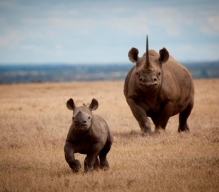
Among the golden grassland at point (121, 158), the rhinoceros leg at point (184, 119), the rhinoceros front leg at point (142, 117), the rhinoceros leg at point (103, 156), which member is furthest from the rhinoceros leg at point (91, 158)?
the rhinoceros leg at point (184, 119)

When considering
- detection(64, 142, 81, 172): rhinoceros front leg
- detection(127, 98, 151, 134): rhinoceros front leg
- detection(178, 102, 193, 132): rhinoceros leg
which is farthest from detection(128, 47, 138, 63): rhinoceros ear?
detection(64, 142, 81, 172): rhinoceros front leg

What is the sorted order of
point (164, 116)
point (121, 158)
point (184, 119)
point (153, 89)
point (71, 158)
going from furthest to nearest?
point (184, 119), point (164, 116), point (153, 89), point (121, 158), point (71, 158)

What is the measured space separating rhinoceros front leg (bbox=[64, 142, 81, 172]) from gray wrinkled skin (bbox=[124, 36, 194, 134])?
12.2 feet

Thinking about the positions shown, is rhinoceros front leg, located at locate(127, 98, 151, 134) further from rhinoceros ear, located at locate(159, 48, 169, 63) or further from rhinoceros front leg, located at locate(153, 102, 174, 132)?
rhinoceros ear, located at locate(159, 48, 169, 63)

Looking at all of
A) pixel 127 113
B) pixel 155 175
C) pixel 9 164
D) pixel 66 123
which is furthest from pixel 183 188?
pixel 127 113

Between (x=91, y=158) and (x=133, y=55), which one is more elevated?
(x=133, y=55)

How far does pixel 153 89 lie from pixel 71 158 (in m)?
3.98

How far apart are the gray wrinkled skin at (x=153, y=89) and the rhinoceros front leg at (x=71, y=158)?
147 inches

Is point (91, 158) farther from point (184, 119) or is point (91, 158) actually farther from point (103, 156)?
point (184, 119)

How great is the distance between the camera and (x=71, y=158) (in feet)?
26.3

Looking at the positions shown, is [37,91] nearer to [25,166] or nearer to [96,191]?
[25,166]

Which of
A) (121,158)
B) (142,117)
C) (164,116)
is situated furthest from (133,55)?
(121,158)

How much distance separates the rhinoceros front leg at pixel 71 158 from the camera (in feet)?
26.3

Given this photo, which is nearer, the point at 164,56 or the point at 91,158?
the point at 91,158
